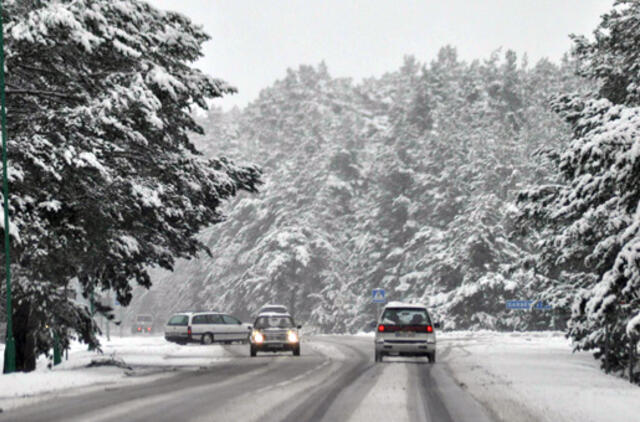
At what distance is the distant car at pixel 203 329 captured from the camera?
44.2 m

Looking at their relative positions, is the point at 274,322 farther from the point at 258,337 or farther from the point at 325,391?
the point at 325,391

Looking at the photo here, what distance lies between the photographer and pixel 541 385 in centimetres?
1872

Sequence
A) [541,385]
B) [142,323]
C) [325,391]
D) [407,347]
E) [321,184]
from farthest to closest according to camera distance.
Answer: [142,323]
[321,184]
[407,347]
[541,385]
[325,391]

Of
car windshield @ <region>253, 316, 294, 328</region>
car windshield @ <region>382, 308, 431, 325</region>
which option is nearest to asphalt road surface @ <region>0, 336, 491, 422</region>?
car windshield @ <region>382, 308, 431, 325</region>

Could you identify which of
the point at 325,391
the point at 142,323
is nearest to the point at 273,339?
the point at 325,391

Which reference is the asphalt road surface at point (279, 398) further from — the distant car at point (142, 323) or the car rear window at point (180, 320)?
the distant car at point (142, 323)

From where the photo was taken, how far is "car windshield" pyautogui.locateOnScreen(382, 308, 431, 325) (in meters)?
27.3

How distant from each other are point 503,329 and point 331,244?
21.4 meters

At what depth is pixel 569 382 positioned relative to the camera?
19688mm

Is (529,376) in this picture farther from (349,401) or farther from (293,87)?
(293,87)

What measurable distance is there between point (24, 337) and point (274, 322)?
11.5 metres

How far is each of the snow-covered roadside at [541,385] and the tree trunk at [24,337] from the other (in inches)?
388

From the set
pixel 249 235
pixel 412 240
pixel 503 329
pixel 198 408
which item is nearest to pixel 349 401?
pixel 198 408

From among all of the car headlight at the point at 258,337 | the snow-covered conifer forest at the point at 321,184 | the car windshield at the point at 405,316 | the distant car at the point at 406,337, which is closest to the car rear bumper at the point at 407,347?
the distant car at the point at 406,337
